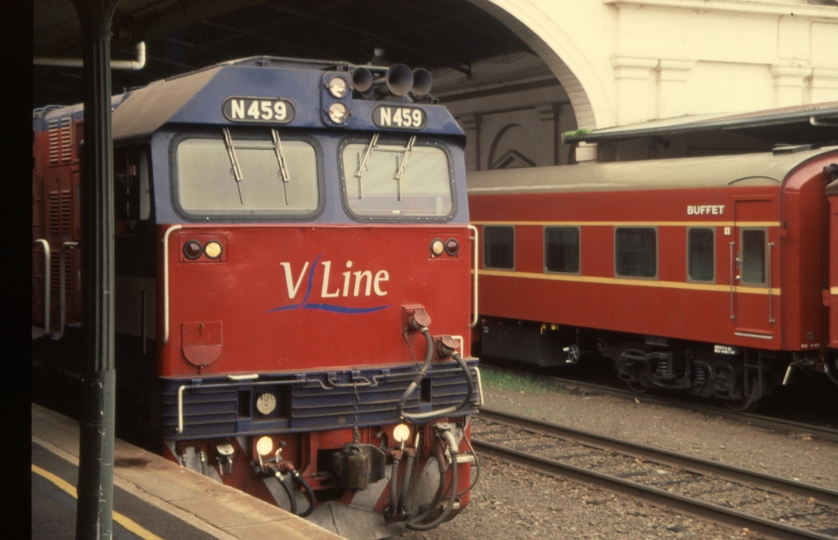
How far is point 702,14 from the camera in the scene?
2136 centimetres

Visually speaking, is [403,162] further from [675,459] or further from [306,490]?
[675,459]

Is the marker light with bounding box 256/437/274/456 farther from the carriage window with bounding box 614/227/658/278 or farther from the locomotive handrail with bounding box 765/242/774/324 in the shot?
the carriage window with bounding box 614/227/658/278

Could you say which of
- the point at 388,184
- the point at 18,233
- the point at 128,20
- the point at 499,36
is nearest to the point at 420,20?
the point at 499,36

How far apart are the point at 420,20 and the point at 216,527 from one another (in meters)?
20.1

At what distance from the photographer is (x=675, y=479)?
10.0m

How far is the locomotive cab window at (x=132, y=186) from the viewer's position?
22.1 ft

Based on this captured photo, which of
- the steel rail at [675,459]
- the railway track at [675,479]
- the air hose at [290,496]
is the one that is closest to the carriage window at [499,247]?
the steel rail at [675,459]

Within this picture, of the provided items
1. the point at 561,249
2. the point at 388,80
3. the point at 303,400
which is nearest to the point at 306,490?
the point at 303,400

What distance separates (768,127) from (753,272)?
13.5 ft

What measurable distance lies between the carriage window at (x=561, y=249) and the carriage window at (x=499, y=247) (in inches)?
34.6

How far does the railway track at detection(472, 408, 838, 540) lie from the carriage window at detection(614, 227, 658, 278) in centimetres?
333

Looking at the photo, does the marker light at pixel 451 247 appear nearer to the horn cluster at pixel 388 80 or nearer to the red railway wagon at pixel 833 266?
the horn cluster at pixel 388 80

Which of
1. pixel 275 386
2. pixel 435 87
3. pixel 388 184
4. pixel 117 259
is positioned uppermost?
pixel 435 87

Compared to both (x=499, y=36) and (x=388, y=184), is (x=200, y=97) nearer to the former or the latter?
(x=388, y=184)
